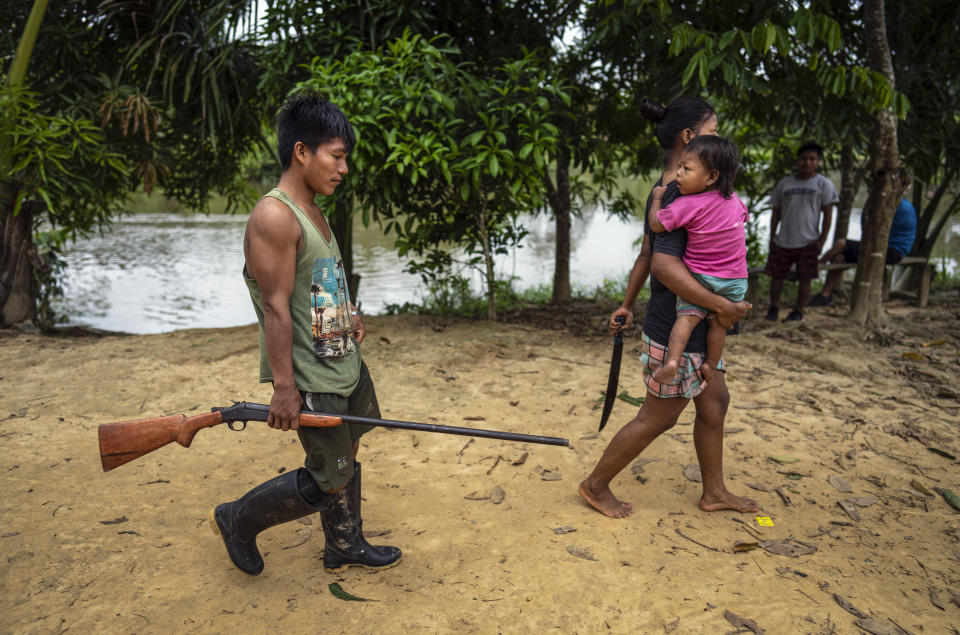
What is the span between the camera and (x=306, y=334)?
2.04 meters

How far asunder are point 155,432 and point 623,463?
5.63 ft

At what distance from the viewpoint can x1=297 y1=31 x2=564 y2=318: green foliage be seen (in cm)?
456

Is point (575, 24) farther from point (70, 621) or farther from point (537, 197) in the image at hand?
point (70, 621)

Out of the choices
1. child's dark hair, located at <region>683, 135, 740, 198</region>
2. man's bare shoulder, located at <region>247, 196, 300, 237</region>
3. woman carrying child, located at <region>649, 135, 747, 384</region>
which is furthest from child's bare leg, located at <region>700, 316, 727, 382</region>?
man's bare shoulder, located at <region>247, 196, 300, 237</region>

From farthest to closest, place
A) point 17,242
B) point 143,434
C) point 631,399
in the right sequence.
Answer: point 17,242
point 631,399
point 143,434

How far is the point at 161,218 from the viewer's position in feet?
58.0

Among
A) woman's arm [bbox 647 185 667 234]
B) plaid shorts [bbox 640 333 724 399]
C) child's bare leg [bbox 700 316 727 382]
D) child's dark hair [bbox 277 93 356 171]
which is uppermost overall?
child's dark hair [bbox 277 93 356 171]

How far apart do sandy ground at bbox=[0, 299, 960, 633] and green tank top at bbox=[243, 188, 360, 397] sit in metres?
0.75

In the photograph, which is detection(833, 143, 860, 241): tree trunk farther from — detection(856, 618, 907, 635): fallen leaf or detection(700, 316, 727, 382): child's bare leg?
detection(856, 618, 907, 635): fallen leaf

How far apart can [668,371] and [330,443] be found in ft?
3.86

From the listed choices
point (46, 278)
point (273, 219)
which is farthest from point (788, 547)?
point (46, 278)

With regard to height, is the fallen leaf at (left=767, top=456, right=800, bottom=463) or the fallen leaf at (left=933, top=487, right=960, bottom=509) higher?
the fallen leaf at (left=933, top=487, right=960, bottom=509)

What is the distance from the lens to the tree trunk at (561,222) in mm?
6785

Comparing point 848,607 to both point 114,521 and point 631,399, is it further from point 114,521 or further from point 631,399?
point 114,521
